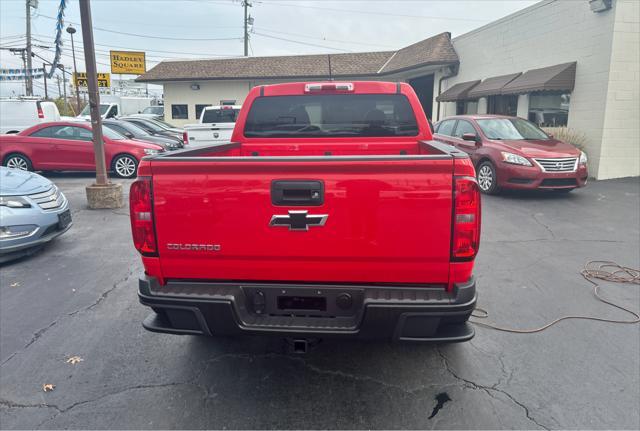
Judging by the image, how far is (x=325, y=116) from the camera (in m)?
4.43

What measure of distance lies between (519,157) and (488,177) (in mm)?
836

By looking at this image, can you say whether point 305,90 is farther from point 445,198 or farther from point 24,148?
point 24,148

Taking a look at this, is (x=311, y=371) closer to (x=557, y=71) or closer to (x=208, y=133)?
(x=208, y=133)

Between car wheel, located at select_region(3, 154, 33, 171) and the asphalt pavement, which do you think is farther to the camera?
car wheel, located at select_region(3, 154, 33, 171)

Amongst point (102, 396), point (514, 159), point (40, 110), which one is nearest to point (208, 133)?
point (514, 159)

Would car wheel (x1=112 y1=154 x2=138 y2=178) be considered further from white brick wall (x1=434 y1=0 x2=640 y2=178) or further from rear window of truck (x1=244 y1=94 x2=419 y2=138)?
white brick wall (x1=434 y1=0 x2=640 y2=178)

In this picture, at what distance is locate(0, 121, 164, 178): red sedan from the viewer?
1219cm

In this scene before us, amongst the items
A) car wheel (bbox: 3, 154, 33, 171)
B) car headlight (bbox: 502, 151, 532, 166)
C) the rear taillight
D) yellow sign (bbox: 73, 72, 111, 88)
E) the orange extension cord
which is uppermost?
yellow sign (bbox: 73, 72, 111, 88)

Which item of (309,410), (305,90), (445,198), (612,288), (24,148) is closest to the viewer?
(445,198)

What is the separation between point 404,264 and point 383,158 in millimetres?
607

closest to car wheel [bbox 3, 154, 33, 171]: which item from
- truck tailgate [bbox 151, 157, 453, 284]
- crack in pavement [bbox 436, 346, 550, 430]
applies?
truck tailgate [bbox 151, 157, 453, 284]

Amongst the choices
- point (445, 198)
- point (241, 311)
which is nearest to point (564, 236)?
point (445, 198)

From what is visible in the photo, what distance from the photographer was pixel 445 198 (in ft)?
7.88

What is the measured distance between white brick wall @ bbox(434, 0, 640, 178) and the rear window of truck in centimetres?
1007
